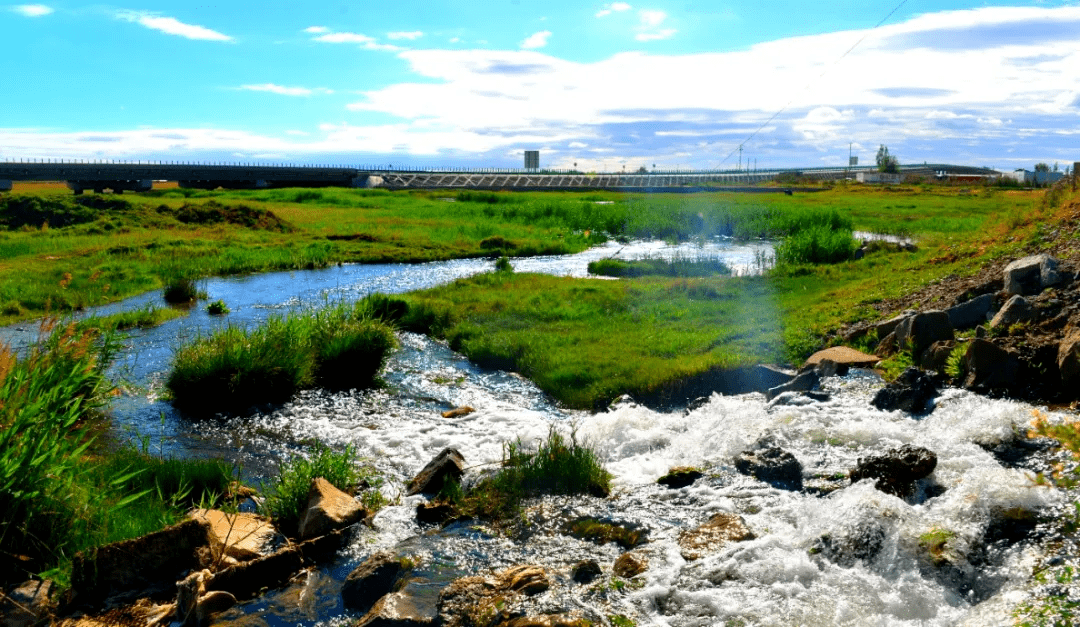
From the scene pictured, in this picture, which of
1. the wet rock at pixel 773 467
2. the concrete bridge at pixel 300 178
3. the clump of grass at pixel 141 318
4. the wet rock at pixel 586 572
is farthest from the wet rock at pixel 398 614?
the concrete bridge at pixel 300 178

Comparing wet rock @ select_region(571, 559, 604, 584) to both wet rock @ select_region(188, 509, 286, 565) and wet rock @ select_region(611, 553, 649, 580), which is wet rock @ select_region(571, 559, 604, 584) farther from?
wet rock @ select_region(188, 509, 286, 565)

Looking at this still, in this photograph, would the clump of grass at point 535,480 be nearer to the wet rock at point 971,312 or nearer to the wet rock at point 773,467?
the wet rock at point 773,467

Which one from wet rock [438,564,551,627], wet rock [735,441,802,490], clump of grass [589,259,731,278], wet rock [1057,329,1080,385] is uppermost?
wet rock [1057,329,1080,385]

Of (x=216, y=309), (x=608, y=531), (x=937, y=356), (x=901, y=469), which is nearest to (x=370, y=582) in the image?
(x=608, y=531)

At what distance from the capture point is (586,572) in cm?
884

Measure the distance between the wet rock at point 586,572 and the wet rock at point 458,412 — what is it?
6.70m

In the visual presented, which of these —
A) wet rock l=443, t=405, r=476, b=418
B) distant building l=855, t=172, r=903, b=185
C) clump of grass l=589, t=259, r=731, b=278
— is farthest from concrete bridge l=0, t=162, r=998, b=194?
wet rock l=443, t=405, r=476, b=418

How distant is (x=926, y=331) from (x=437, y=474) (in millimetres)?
9454

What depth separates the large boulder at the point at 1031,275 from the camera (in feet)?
51.9

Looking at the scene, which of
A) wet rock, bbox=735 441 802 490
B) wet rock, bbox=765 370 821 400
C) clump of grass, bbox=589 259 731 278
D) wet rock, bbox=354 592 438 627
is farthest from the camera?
clump of grass, bbox=589 259 731 278

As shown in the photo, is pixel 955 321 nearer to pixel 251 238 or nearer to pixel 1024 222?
pixel 1024 222

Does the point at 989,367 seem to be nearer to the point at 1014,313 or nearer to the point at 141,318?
the point at 1014,313

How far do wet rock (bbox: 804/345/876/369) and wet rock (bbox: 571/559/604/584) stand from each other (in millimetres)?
8609

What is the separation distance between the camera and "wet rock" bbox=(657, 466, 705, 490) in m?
11.5
